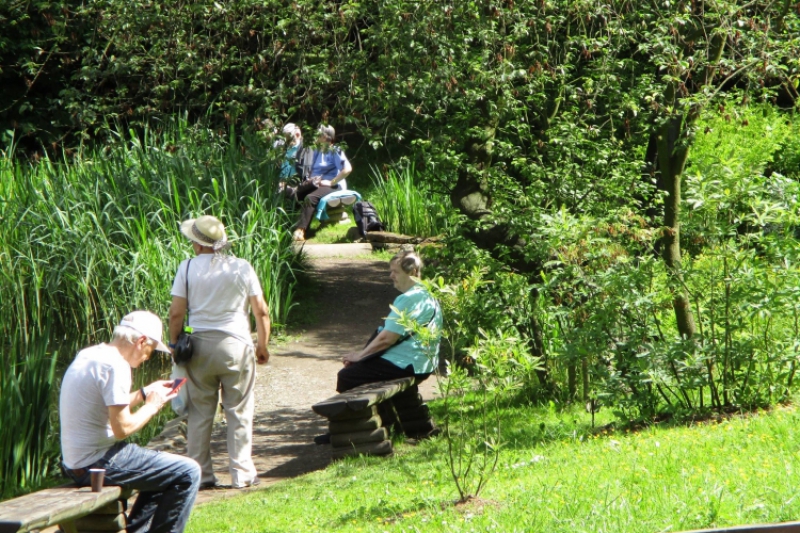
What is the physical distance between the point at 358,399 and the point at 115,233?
12.9 feet

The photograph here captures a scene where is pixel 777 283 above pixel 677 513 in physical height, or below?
above

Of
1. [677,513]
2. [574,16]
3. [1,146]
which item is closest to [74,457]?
[677,513]

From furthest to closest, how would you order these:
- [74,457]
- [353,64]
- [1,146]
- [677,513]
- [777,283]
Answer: [1,146]
[353,64]
[777,283]
[74,457]
[677,513]

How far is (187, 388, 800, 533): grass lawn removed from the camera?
4270 millimetres

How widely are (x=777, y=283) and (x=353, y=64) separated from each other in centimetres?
326

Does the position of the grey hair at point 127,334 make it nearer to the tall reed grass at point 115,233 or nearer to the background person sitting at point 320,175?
the tall reed grass at point 115,233

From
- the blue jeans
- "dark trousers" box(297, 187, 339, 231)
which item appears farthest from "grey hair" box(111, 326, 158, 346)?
"dark trousers" box(297, 187, 339, 231)

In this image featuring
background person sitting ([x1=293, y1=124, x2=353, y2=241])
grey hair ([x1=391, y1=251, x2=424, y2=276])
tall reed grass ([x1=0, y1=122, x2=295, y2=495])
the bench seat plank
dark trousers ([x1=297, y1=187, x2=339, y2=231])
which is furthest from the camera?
background person sitting ([x1=293, y1=124, x2=353, y2=241])

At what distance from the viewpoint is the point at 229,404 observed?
6.50 metres

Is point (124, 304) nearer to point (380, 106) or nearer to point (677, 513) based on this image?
point (380, 106)

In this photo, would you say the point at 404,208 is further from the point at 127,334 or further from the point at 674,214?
the point at 127,334

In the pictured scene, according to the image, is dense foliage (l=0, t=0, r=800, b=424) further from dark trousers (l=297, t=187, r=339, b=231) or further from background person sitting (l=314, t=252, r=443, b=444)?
dark trousers (l=297, t=187, r=339, b=231)

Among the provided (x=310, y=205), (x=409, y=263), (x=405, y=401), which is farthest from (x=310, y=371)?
(x=310, y=205)

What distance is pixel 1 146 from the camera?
55.4 feet
